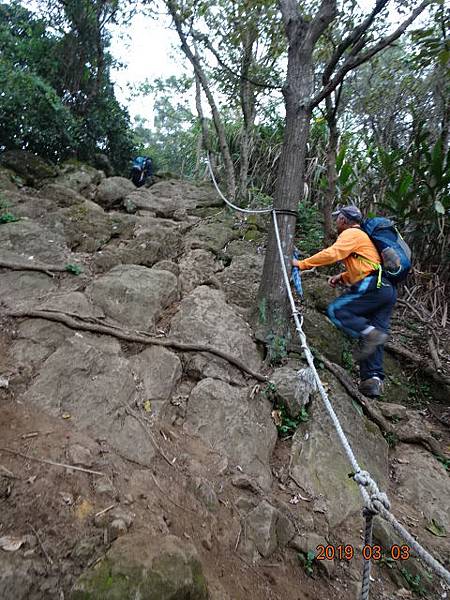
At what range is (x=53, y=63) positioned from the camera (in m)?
7.46

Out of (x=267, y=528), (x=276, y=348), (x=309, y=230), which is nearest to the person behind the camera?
(x=267, y=528)

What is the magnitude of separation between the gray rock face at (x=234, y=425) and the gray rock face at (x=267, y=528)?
0.29m

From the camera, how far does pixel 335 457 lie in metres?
2.91

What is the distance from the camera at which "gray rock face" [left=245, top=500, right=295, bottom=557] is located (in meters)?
2.16

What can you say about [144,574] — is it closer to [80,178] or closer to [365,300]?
[365,300]

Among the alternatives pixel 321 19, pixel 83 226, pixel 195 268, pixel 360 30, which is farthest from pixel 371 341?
pixel 83 226

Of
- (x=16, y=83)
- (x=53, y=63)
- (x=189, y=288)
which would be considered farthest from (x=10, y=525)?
(x=53, y=63)

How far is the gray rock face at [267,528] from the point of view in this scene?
2162 millimetres

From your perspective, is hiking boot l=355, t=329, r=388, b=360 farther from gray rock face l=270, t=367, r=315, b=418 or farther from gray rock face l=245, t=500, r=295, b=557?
gray rock face l=245, t=500, r=295, b=557

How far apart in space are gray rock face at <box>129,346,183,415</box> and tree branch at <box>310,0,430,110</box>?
2.93 metres

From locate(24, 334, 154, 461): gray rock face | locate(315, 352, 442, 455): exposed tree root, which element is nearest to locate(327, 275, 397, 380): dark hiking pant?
locate(315, 352, 442, 455): exposed tree root

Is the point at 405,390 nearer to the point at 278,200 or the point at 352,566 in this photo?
the point at 352,566

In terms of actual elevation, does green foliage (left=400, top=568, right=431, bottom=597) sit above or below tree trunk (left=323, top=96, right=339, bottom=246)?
below

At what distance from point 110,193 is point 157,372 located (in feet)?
16.6
